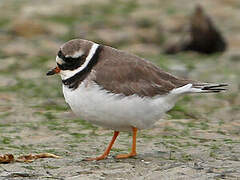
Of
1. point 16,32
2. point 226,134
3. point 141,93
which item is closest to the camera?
point 141,93

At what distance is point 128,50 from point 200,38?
1.54 meters

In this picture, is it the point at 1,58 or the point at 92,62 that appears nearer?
the point at 92,62

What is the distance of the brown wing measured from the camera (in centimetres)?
655

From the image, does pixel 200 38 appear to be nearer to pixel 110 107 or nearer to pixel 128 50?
pixel 128 50

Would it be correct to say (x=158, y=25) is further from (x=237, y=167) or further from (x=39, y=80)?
(x=237, y=167)

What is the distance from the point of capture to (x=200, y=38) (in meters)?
13.1

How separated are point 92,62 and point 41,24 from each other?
7918 mm

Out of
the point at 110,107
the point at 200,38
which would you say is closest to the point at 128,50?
the point at 200,38

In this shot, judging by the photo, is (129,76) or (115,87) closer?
(115,87)

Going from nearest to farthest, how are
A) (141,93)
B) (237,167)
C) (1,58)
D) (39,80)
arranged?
Answer: 1. (237,167)
2. (141,93)
3. (39,80)
4. (1,58)

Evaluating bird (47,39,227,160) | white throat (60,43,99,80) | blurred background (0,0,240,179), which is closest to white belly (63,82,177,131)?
bird (47,39,227,160)

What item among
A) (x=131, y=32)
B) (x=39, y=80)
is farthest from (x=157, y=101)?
(x=131, y=32)

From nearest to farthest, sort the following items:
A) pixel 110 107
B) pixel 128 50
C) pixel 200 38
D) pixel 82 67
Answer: pixel 110 107 < pixel 82 67 < pixel 200 38 < pixel 128 50

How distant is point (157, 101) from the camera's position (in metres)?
6.66
